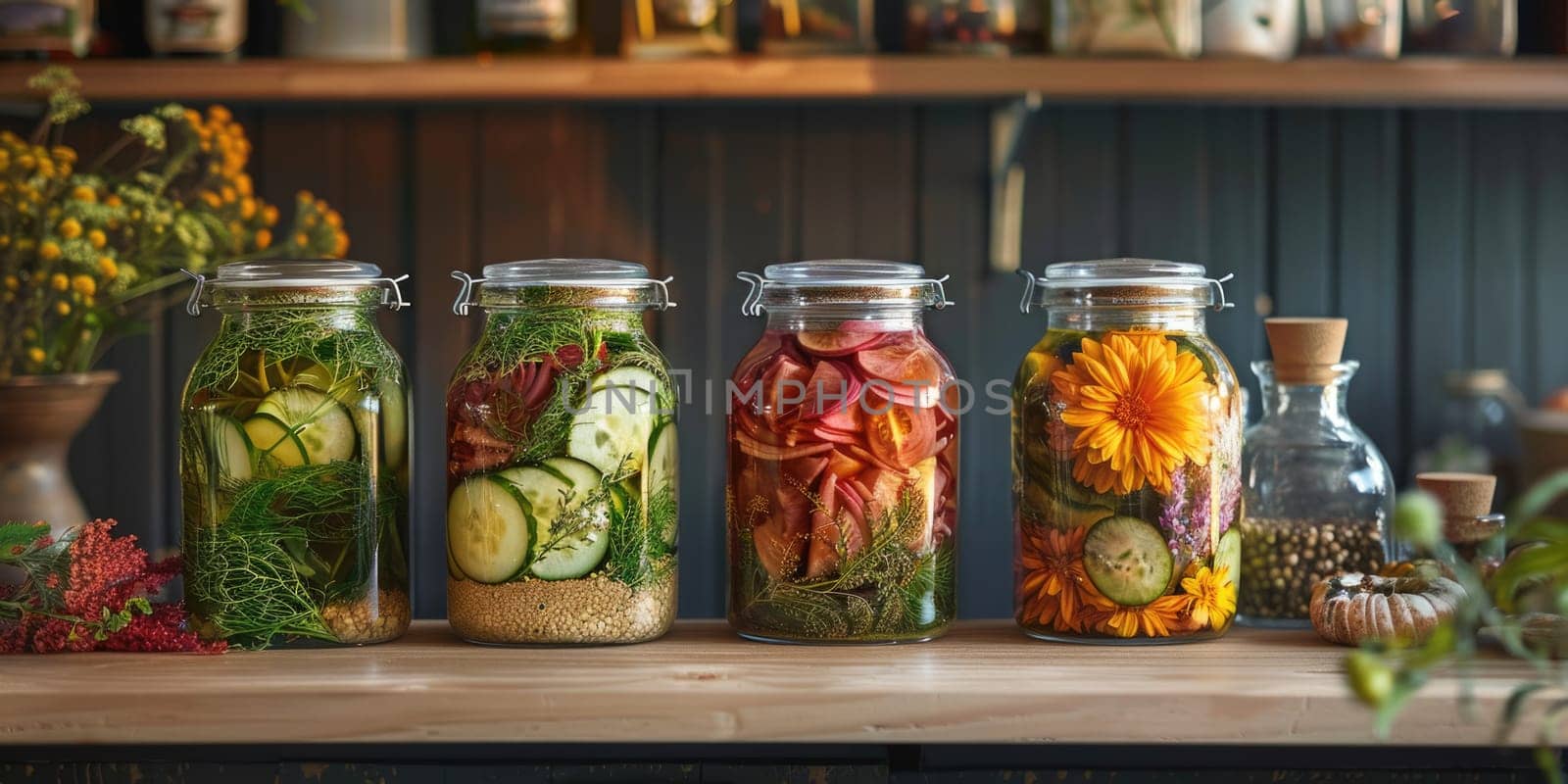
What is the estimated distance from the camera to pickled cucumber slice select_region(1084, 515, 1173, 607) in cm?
73

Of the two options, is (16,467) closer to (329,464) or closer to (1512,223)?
(329,464)

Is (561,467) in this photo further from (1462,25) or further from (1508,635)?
(1462,25)

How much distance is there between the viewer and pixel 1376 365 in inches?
69.8

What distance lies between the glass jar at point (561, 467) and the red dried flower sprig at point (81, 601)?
158 mm

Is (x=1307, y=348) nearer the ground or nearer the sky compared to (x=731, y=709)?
nearer the sky

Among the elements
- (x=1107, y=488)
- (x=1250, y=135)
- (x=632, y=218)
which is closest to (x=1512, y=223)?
(x=1250, y=135)

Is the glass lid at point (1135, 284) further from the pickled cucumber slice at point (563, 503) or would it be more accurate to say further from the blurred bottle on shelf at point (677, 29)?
the blurred bottle on shelf at point (677, 29)

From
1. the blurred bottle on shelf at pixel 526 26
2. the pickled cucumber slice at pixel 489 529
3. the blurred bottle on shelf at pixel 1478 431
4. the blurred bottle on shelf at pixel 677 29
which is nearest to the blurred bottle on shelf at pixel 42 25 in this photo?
the blurred bottle on shelf at pixel 526 26

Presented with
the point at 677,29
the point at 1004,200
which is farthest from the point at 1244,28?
the point at 677,29

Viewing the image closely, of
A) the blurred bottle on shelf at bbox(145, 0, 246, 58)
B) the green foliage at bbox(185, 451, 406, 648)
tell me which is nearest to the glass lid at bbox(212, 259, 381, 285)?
the green foliage at bbox(185, 451, 406, 648)

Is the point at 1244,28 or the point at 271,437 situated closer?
the point at 271,437

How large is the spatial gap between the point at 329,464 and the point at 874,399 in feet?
0.96

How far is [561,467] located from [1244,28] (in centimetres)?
102

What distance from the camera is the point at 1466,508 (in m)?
0.78
